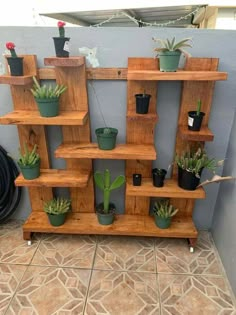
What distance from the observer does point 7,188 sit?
5.35 ft

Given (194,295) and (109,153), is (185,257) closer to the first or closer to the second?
(194,295)

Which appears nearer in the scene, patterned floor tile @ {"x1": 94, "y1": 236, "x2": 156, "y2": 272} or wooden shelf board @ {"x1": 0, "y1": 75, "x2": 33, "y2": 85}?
wooden shelf board @ {"x1": 0, "y1": 75, "x2": 33, "y2": 85}

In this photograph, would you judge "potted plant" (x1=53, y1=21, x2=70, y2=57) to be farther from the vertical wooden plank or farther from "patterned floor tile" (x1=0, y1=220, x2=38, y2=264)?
"patterned floor tile" (x1=0, y1=220, x2=38, y2=264)

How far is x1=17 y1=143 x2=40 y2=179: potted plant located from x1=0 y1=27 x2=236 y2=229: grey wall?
15 cm

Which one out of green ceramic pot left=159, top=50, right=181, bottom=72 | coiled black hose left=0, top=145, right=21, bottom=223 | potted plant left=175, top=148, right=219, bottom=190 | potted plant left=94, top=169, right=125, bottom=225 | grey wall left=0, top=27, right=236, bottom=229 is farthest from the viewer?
coiled black hose left=0, top=145, right=21, bottom=223

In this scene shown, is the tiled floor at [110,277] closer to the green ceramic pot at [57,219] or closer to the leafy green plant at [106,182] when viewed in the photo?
the green ceramic pot at [57,219]

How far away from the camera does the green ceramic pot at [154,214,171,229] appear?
1.50 meters

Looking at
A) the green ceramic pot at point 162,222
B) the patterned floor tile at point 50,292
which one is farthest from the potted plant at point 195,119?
the patterned floor tile at point 50,292

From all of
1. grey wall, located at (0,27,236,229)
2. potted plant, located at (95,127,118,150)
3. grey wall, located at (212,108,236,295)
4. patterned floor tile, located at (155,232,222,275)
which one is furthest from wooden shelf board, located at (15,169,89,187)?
grey wall, located at (212,108,236,295)

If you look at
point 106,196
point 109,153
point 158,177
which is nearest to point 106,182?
point 106,196

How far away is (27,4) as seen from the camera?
7.08 ft

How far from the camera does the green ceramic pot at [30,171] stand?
1403 mm

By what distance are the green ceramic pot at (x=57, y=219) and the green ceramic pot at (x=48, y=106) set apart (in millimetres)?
658

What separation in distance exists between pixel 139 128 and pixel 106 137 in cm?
23
